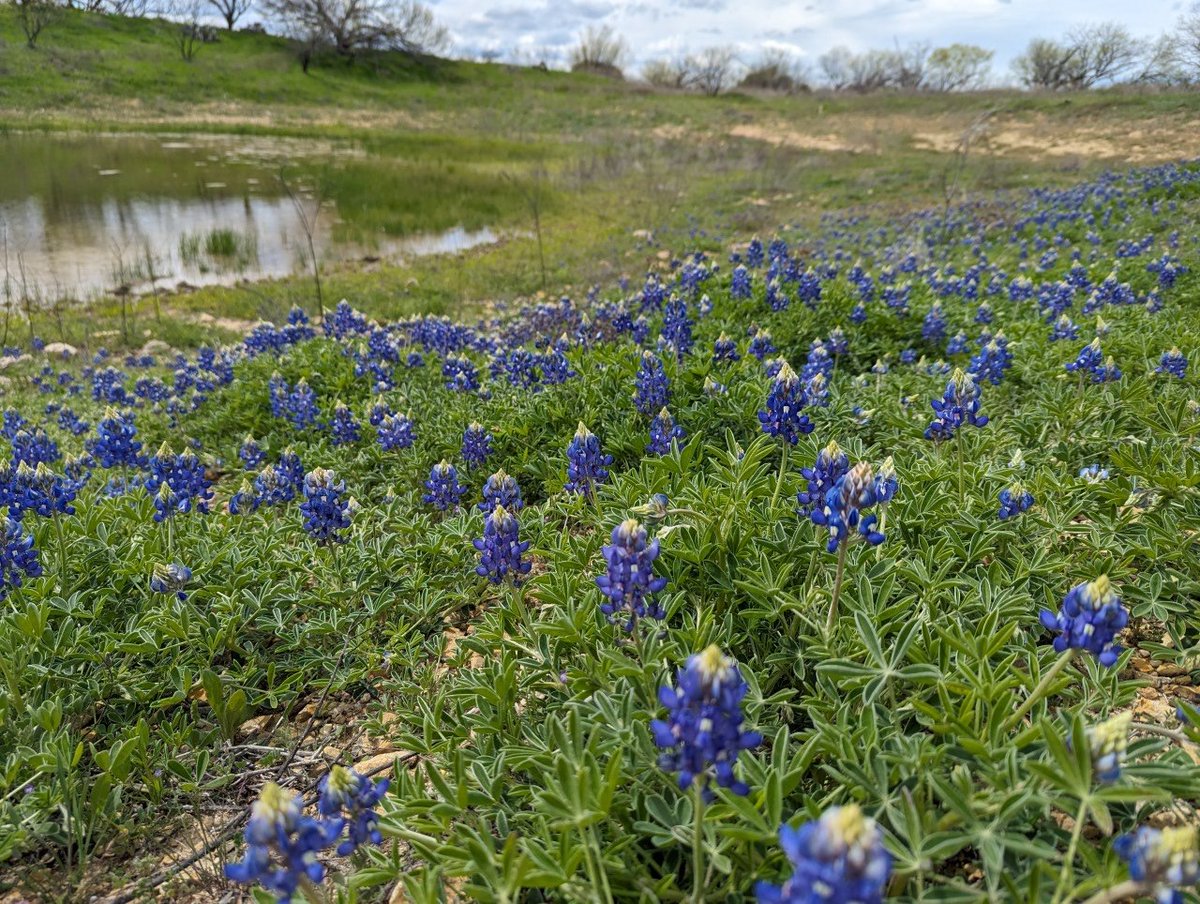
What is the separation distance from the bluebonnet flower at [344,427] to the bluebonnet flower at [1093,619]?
4617mm

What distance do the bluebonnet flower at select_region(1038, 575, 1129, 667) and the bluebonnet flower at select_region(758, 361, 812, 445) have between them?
1.49m

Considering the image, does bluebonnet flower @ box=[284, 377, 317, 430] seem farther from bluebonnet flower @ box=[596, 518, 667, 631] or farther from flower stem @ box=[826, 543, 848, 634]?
flower stem @ box=[826, 543, 848, 634]

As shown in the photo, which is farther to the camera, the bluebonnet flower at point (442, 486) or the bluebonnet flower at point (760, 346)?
the bluebonnet flower at point (760, 346)

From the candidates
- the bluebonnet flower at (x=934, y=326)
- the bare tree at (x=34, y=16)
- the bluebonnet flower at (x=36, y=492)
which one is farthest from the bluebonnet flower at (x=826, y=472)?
the bare tree at (x=34, y=16)

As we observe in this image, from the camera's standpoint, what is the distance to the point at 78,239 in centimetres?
1722

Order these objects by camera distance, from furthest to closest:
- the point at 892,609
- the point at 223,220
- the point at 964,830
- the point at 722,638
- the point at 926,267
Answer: the point at 223,220 → the point at 926,267 → the point at 722,638 → the point at 892,609 → the point at 964,830

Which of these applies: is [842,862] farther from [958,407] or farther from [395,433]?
[395,433]

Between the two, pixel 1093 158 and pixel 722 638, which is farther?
pixel 1093 158

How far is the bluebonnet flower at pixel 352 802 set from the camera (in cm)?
177

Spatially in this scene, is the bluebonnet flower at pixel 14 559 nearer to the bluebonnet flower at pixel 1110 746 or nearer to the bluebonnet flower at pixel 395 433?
the bluebonnet flower at pixel 395 433

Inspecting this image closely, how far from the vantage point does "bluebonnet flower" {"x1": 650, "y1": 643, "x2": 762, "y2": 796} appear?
1.47 metres

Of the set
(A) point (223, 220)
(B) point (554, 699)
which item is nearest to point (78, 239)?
(A) point (223, 220)

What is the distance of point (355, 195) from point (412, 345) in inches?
757

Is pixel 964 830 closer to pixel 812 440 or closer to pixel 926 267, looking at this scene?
pixel 812 440
